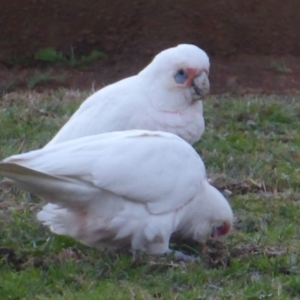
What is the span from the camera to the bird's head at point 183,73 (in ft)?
15.5

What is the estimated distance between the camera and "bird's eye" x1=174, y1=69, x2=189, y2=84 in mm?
4730

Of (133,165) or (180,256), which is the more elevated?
(133,165)

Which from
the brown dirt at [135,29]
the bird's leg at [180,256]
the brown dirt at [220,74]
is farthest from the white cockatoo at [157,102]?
the brown dirt at [135,29]

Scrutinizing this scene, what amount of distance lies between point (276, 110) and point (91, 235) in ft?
9.91

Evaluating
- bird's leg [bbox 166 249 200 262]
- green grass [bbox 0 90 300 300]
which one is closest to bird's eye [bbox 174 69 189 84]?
green grass [bbox 0 90 300 300]

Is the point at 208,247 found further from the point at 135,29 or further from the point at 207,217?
the point at 135,29

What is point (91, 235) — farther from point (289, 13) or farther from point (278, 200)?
point (289, 13)

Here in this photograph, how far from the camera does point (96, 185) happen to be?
10.8 feet

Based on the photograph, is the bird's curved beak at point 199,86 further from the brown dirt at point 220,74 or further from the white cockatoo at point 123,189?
the brown dirt at point 220,74

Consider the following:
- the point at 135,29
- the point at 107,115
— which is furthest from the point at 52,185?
the point at 135,29

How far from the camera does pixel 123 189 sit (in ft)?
10.9

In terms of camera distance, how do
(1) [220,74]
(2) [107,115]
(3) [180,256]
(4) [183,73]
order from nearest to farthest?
1. (3) [180,256]
2. (2) [107,115]
3. (4) [183,73]
4. (1) [220,74]

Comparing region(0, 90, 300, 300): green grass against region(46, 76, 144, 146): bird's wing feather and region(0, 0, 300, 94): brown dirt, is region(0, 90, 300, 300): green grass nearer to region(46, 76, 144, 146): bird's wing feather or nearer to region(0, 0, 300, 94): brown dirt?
region(46, 76, 144, 146): bird's wing feather

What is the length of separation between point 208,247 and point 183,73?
4.65 feet
